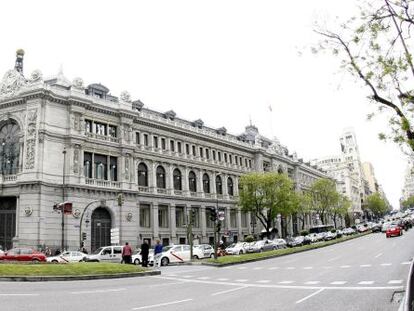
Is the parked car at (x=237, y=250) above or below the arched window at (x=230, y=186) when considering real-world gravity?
below

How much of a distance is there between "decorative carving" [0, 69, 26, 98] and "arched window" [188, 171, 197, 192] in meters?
25.7

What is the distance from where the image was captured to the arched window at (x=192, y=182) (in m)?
59.4

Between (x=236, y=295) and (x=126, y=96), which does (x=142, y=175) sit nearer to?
(x=126, y=96)

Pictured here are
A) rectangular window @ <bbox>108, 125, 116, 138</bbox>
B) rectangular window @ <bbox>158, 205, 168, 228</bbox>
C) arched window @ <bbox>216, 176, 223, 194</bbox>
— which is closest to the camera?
rectangular window @ <bbox>108, 125, 116, 138</bbox>

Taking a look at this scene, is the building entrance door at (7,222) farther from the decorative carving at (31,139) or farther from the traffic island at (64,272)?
the traffic island at (64,272)

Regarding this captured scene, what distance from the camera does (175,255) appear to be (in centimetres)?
3384

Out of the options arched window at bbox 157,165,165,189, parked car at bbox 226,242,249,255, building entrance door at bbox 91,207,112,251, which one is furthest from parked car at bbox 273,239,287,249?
building entrance door at bbox 91,207,112,251

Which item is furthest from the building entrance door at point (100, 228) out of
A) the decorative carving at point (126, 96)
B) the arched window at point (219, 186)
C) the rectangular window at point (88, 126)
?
the arched window at point (219, 186)

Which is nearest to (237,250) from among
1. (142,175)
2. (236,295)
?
(142,175)

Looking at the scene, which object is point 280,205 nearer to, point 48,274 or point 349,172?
point 48,274

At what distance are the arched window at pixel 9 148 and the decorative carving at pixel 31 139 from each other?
2460 mm

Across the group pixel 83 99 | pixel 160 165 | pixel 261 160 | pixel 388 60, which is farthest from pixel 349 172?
pixel 388 60

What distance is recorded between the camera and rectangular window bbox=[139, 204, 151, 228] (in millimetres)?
50541

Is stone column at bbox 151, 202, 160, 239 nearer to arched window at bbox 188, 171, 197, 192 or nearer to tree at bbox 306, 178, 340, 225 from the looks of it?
arched window at bbox 188, 171, 197, 192
